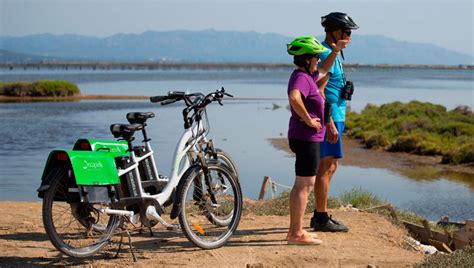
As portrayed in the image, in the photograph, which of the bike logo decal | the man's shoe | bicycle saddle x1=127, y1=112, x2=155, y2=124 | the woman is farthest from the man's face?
the bike logo decal

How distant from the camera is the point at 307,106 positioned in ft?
24.6

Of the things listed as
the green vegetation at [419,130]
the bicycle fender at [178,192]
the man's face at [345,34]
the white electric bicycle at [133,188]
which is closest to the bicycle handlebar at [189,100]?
the white electric bicycle at [133,188]

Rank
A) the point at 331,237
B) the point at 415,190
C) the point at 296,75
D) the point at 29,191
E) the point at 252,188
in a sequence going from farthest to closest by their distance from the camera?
1. the point at 415,190
2. the point at 252,188
3. the point at 29,191
4. the point at 331,237
5. the point at 296,75

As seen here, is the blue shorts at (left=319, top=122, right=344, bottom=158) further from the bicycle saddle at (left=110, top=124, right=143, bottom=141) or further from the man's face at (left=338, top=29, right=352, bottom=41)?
the bicycle saddle at (left=110, top=124, right=143, bottom=141)

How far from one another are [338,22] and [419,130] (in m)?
25.1

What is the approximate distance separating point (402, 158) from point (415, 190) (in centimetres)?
759

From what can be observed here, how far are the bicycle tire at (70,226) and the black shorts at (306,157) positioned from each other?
5.67ft

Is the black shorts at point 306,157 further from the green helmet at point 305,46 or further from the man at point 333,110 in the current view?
the green helmet at point 305,46

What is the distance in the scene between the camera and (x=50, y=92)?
5562cm

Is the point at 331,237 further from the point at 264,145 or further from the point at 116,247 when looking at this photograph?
the point at 264,145

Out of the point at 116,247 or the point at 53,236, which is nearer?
the point at 53,236

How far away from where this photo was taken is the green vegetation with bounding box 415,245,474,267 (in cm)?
680

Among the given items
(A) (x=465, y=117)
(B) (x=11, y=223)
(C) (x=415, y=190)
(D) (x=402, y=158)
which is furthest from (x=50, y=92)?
(B) (x=11, y=223)

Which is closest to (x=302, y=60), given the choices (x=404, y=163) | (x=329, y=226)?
(x=329, y=226)
